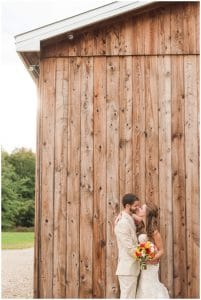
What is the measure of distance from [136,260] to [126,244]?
0.83 feet

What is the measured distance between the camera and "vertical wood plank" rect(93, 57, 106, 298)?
709 cm

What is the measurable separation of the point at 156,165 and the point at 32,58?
92.0 inches

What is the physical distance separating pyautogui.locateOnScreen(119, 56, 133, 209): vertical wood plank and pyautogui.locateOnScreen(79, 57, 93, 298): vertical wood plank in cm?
41

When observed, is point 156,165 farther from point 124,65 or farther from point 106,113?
point 124,65

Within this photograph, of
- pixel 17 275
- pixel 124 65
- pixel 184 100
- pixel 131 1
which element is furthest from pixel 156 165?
pixel 17 275

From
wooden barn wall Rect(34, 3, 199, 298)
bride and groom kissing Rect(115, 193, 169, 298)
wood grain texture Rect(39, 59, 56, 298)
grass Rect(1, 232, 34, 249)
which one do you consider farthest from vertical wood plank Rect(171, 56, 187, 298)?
grass Rect(1, 232, 34, 249)

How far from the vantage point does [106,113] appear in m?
7.27

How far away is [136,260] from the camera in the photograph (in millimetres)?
6512

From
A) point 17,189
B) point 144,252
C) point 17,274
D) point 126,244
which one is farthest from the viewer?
point 17,189

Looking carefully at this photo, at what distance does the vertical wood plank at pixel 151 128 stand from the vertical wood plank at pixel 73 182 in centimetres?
95

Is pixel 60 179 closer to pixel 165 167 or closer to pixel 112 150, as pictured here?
pixel 112 150

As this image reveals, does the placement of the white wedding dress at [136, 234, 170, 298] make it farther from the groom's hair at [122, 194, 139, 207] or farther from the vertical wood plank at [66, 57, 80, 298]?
the vertical wood plank at [66, 57, 80, 298]

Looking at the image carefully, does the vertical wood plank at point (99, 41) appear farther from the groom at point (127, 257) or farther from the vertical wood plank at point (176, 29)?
the groom at point (127, 257)

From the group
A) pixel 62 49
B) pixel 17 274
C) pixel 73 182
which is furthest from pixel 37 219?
pixel 17 274
